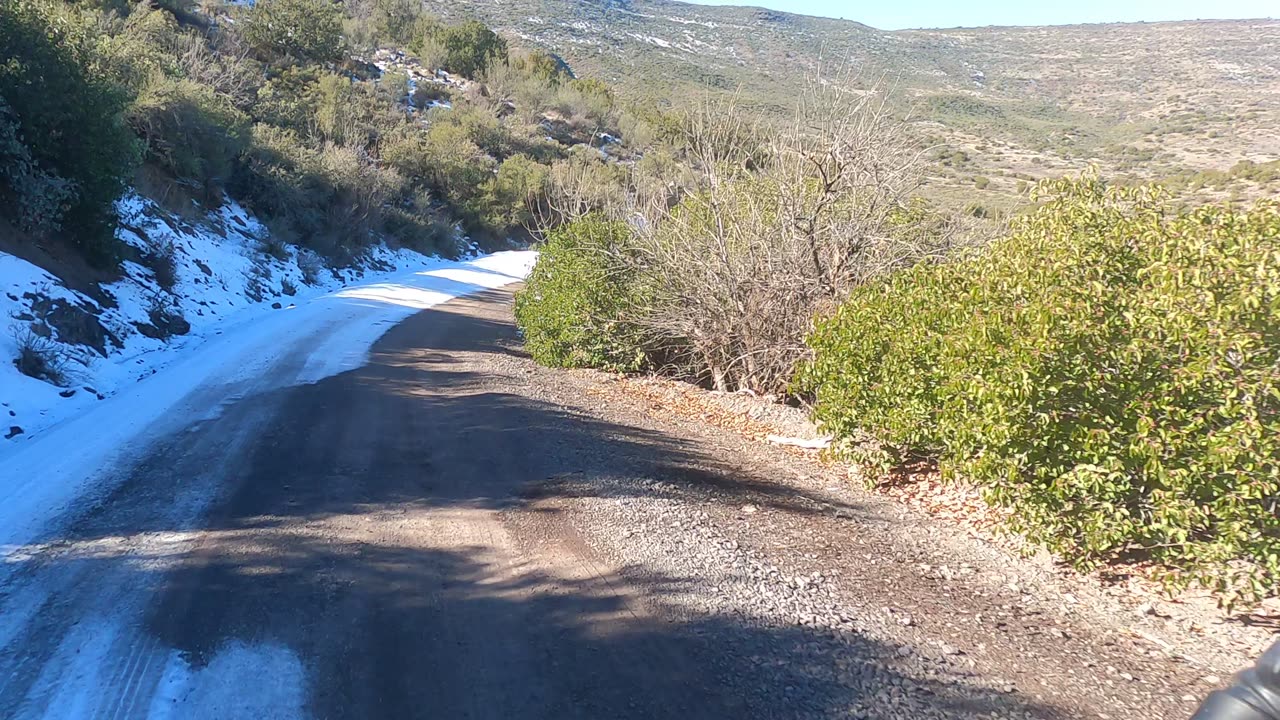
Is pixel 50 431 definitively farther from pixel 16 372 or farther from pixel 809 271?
pixel 809 271

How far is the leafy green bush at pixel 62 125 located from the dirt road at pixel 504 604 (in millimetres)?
6310

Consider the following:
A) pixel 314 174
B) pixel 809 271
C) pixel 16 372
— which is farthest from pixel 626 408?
pixel 314 174

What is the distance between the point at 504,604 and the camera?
4.20 meters

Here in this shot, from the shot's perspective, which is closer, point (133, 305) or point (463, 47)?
point (133, 305)

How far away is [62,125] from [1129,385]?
519 inches

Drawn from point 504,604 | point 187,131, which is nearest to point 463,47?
point 187,131

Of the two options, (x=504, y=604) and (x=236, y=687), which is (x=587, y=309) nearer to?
(x=504, y=604)

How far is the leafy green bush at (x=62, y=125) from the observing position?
33.5 feet

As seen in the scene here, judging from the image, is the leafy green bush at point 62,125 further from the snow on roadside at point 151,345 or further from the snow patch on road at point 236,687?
the snow patch on road at point 236,687

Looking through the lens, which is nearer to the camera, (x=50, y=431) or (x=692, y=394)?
(x=50, y=431)

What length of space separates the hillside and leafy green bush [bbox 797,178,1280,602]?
156 inches

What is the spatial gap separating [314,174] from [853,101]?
19631 mm

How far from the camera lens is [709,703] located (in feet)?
11.3

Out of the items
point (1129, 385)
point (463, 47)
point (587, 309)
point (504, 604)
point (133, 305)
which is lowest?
point (587, 309)
